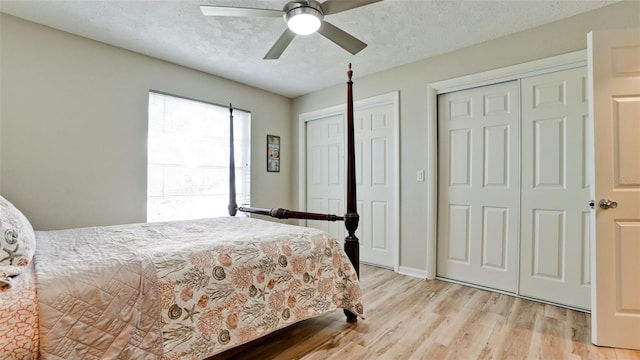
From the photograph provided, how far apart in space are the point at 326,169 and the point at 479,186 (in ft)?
6.56

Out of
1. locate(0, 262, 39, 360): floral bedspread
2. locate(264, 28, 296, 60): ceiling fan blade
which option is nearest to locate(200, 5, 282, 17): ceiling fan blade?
locate(264, 28, 296, 60): ceiling fan blade

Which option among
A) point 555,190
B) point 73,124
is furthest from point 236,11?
point 555,190

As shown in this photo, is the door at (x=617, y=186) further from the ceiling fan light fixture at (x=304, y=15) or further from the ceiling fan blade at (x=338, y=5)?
the ceiling fan light fixture at (x=304, y=15)

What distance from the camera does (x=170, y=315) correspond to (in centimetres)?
128

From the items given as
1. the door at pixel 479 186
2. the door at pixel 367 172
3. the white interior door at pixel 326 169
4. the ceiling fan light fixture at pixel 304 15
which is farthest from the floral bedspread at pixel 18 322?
the white interior door at pixel 326 169

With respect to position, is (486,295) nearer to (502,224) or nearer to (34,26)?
(502,224)

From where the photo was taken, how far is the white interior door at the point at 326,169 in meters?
4.01

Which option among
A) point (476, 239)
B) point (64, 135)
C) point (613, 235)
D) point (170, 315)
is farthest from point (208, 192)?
point (613, 235)

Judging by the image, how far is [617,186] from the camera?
1772 mm

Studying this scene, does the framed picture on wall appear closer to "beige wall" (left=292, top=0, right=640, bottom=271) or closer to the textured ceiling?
"beige wall" (left=292, top=0, right=640, bottom=271)

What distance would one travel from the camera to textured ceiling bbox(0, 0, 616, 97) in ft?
7.08

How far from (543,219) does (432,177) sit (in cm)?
99

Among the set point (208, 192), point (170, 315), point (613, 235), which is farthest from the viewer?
point (208, 192)

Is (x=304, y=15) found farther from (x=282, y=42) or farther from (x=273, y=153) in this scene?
(x=273, y=153)
